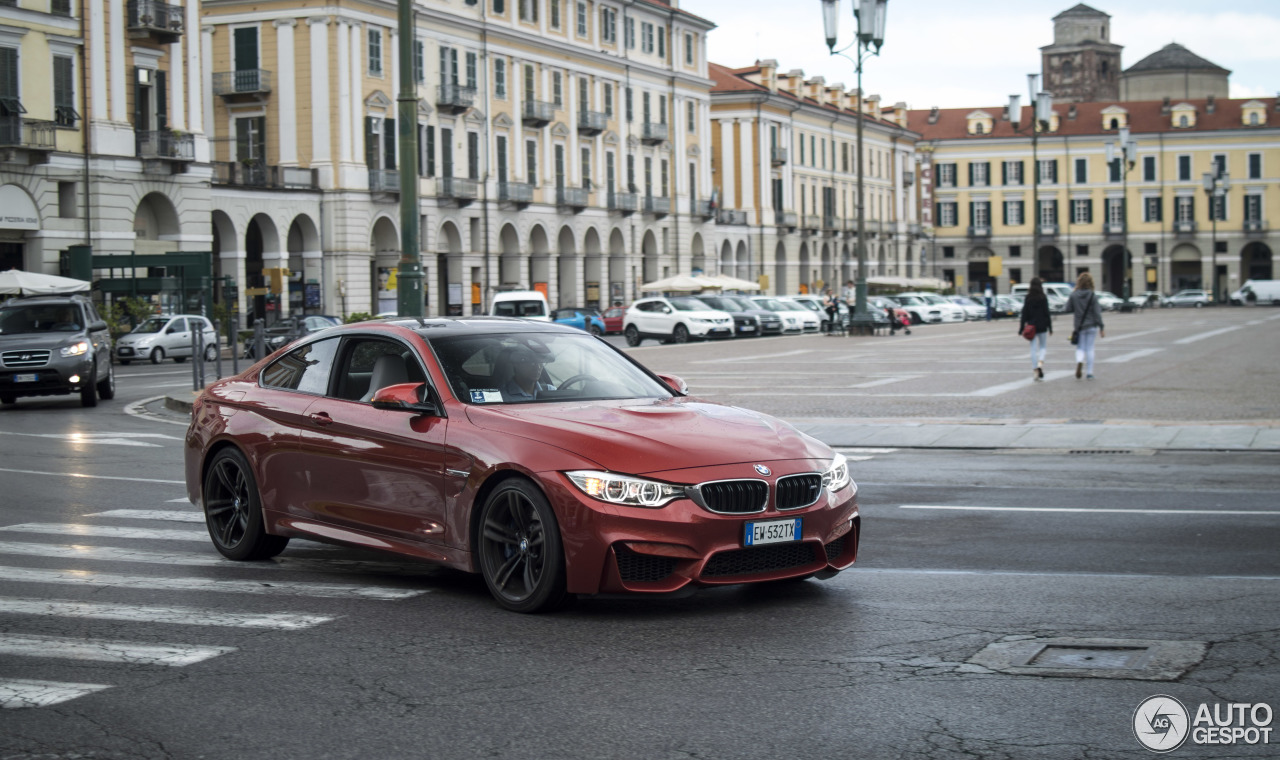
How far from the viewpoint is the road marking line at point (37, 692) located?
5949 mm

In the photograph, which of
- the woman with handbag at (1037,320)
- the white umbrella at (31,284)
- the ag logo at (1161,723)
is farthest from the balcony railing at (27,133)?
the ag logo at (1161,723)

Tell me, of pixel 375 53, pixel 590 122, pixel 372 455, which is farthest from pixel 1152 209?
pixel 372 455

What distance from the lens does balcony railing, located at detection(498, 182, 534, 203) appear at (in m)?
74.0

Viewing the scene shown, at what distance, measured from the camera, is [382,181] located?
65688 mm

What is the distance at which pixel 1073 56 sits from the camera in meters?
155

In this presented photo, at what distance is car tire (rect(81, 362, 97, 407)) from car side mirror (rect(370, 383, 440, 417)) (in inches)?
702

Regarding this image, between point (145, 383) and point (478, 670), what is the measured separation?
28396 mm

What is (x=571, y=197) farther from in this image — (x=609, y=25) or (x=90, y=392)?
(x=90, y=392)

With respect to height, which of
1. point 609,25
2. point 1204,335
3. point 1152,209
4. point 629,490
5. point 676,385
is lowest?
point 1204,335

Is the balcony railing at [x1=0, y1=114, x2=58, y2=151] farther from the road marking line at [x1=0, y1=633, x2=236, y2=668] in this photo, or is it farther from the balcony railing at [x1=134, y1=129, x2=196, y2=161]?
the road marking line at [x1=0, y1=633, x2=236, y2=668]

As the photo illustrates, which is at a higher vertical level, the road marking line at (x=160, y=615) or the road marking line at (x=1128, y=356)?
the road marking line at (x=1128, y=356)

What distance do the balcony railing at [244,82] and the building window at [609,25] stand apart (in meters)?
24.2

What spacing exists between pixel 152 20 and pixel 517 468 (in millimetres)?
49283

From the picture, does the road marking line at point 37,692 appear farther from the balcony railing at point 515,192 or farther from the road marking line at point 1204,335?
the balcony railing at point 515,192
